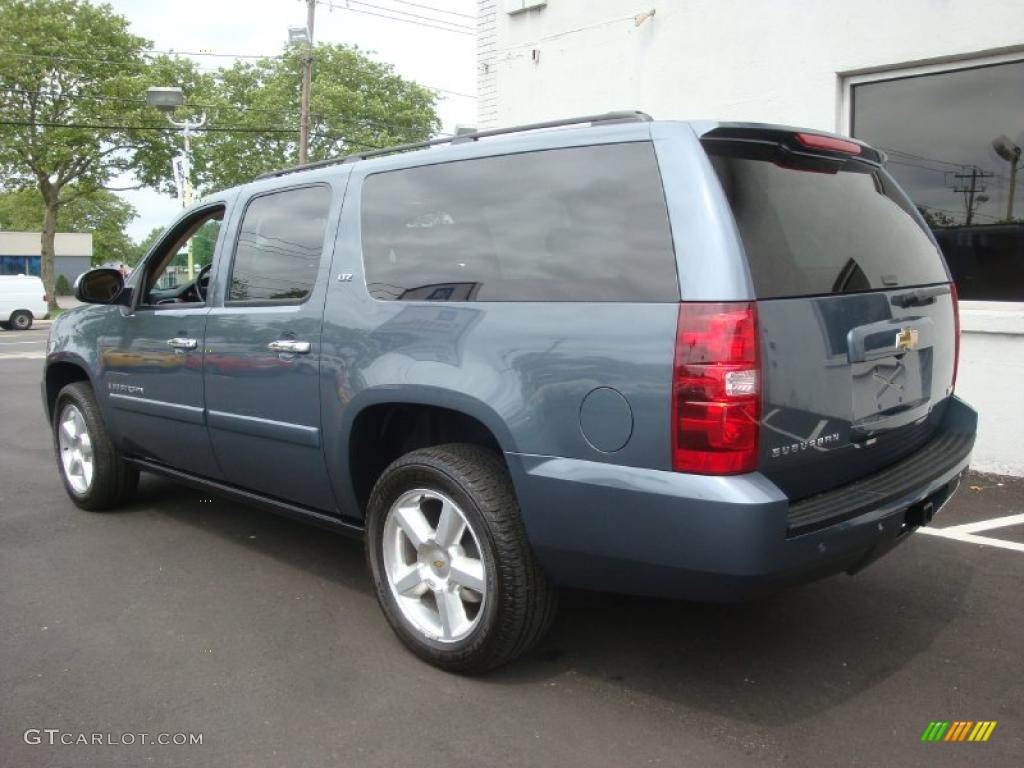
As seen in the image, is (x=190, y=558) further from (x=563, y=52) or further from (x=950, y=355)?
(x=563, y=52)

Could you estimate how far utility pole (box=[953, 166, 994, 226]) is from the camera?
6.62 metres

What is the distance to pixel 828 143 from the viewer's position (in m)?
3.09

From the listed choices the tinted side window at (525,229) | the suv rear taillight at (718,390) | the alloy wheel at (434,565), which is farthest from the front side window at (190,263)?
the suv rear taillight at (718,390)

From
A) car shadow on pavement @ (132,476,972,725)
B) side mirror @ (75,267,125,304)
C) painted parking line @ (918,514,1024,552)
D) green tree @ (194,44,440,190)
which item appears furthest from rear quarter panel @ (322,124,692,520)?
green tree @ (194,44,440,190)

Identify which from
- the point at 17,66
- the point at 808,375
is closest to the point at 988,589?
the point at 808,375

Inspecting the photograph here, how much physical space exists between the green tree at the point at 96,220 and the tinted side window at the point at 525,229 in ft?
229

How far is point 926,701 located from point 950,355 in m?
1.33

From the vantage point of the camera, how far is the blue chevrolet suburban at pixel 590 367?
257cm

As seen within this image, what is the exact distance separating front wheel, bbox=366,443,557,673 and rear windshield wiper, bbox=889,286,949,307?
1478mm

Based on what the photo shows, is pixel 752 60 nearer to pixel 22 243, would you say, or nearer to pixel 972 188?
pixel 972 188

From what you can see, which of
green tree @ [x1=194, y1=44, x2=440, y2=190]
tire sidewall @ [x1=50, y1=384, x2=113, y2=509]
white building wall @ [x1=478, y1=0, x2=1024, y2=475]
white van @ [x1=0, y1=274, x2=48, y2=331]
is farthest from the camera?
green tree @ [x1=194, y1=44, x2=440, y2=190]

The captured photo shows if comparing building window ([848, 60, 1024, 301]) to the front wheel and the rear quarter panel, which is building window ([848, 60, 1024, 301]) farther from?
the front wheel

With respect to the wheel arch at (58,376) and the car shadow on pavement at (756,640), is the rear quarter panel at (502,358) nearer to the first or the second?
the car shadow on pavement at (756,640)

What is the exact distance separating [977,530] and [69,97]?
3694 centimetres
